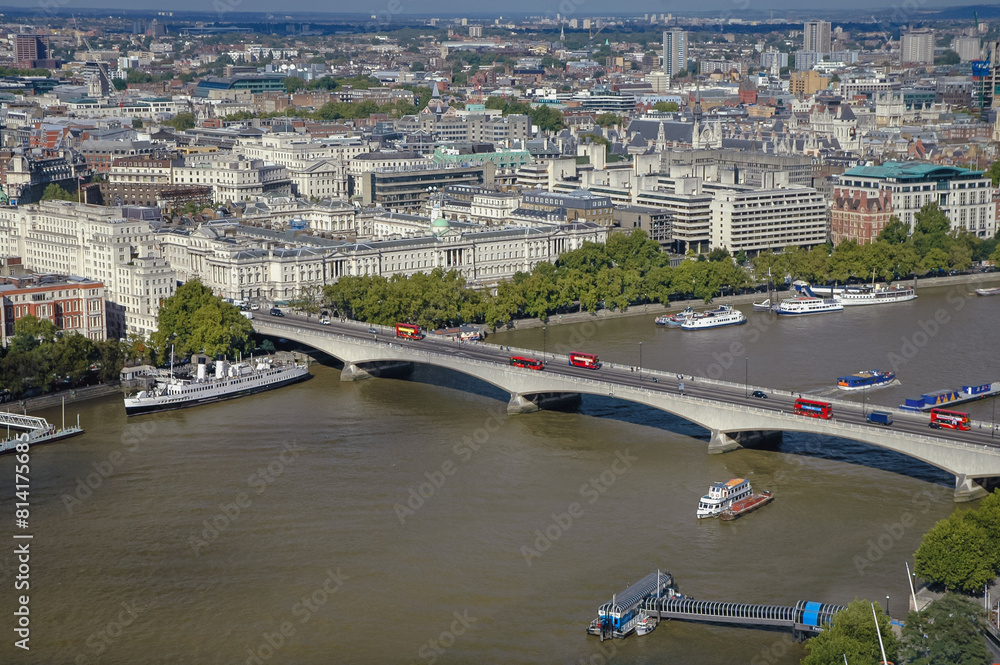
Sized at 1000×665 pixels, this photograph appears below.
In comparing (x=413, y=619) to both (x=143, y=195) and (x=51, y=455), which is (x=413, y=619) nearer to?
(x=51, y=455)

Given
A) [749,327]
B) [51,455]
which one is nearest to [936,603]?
[51,455]

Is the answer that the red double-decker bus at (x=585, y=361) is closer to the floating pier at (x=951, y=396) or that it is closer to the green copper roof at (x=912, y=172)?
the floating pier at (x=951, y=396)

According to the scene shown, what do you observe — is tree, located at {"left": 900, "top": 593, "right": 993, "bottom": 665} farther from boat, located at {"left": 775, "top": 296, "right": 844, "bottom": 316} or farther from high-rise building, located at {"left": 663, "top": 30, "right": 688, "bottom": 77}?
high-rise building, located at {"left": 663, "top": 30, "right": 688, "bottom": 77}

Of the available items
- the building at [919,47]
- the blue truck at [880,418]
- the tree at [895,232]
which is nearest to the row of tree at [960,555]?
the blue truck at [880,418]

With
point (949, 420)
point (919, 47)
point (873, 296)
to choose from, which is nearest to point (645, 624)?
point (949, 420)

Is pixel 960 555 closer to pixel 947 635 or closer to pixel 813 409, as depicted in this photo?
pixel 947 635
